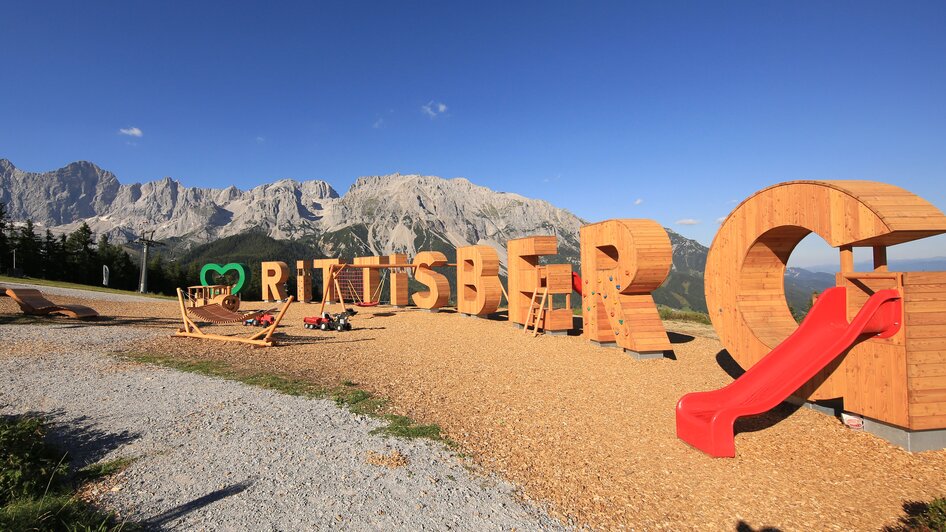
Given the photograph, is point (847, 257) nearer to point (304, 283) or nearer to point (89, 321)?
point (89, 321)

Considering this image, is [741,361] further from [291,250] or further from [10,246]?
[291,250]

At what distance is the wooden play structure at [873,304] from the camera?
19.7ft

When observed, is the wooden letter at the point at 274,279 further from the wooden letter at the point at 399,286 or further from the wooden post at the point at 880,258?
the wooden post at the point at 880,258

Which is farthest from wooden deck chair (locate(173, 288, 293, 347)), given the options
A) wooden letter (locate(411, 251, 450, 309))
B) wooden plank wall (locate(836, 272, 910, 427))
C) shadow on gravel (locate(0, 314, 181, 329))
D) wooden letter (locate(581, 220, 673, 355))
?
wooden plank wall (locate(836, 272, 910, 427))

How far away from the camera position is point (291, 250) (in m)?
172

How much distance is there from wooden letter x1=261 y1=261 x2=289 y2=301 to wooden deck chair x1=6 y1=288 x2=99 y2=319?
13786mm

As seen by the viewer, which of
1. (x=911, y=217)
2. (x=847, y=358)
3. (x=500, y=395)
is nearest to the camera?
(x=911, y=217)

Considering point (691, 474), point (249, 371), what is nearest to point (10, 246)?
point (249, 371)

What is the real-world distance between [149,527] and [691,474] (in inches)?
238

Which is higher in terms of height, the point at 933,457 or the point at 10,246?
the point at 10,246

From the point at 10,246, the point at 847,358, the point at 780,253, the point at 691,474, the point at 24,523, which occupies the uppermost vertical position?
the point at 10,246

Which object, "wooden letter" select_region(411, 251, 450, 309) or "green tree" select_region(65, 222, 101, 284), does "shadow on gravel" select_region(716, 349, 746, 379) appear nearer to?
"wooden letter" select_region(411, 251, 450, 309)

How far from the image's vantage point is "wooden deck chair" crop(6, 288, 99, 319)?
53.3 feet

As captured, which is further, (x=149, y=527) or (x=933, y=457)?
(x=933, y=457)
